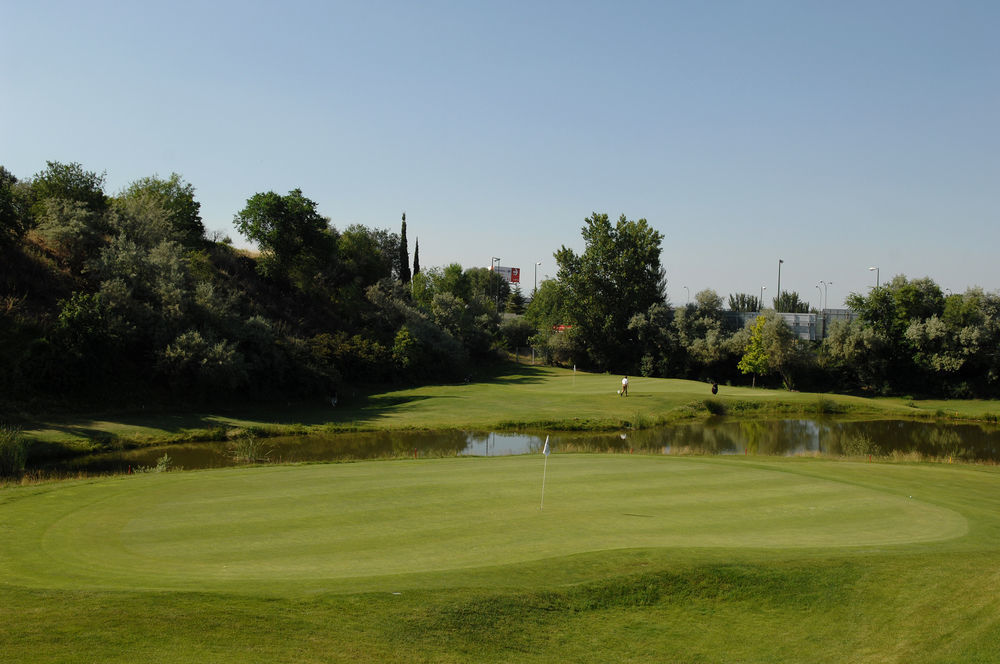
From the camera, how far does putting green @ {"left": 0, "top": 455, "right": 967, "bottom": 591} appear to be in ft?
39.0

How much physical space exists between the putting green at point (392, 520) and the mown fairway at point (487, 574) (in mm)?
78

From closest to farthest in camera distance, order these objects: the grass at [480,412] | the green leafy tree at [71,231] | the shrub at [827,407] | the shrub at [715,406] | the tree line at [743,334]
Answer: the grass at [480,412], the green leafy tree at [71,231], the shrub at [715,406], the shrub at [827,407], the tree line at [743,334]

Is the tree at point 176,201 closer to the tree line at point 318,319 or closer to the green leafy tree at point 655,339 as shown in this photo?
the tree line at point 318,319

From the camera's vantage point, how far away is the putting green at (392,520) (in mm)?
11883

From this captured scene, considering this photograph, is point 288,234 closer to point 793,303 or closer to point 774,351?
point 774,351

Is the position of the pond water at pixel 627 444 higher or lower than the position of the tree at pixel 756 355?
lower

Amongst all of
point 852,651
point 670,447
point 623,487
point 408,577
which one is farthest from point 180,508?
point 670,447

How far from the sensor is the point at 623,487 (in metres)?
19.5

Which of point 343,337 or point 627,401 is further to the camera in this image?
point 343,337

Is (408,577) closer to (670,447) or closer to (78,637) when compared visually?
(78,637)

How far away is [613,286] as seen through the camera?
278ft

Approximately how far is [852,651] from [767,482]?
1100 centimetres

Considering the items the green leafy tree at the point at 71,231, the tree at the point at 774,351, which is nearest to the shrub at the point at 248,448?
the green leafy tree at the point at 71,231

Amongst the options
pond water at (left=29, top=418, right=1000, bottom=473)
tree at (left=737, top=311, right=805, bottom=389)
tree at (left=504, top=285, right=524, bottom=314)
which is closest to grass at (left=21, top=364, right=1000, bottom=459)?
pond water at (left=29, top=418, right=1000, bottom=473)
